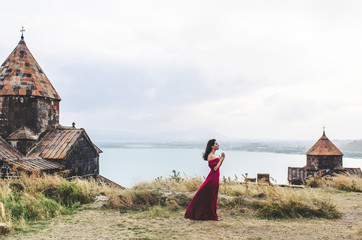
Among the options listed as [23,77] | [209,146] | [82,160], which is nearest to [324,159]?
[82,160]

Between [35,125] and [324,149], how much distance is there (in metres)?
27.6

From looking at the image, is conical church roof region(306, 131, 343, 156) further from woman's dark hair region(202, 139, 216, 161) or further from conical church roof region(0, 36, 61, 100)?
woman's dark hair region(202, 139, 216, 161)

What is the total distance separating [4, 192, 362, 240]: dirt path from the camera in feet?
18.4

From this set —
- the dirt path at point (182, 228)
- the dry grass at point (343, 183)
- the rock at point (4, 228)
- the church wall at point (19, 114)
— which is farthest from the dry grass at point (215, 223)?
the church wall at point (19, 114)

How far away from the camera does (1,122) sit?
15.5 m

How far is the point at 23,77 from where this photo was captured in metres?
16.2

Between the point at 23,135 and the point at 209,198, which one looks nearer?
the point at 209,198

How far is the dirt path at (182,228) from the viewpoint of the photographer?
220 inches

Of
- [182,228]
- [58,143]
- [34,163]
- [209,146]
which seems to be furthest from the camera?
[58,143]

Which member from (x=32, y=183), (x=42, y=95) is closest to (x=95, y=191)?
(x=32, y=183)

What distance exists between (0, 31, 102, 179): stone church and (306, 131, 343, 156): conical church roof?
24010mm

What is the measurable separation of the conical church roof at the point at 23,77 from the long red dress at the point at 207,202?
12316 mm

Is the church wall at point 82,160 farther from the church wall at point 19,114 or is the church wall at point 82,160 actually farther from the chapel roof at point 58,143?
the church wall at point 19,114

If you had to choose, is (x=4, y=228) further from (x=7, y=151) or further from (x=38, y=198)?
(x=7, y=151)
